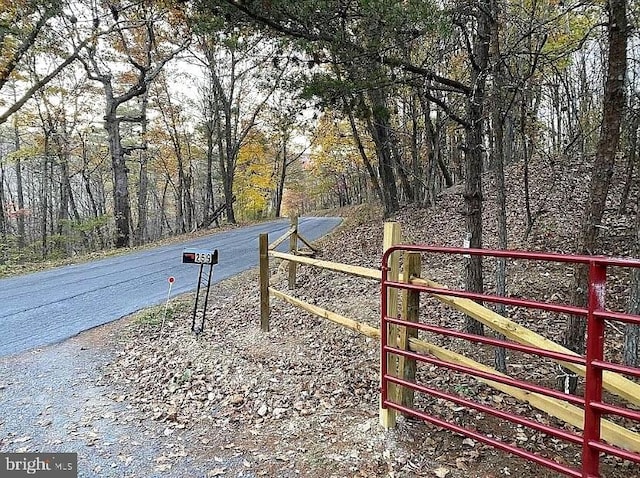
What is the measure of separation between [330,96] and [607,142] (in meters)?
3.22

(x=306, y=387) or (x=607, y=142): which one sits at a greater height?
(x=607, y=142)

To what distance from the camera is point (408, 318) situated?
3.21m

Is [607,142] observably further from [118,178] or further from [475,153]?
[118,178]

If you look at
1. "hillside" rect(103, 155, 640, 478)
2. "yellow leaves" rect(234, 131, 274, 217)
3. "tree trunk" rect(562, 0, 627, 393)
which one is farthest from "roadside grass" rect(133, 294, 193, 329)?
"yellow leaves" rect(234, 131, 274, 217)

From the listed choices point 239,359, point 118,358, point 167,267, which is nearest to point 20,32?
point 167,267

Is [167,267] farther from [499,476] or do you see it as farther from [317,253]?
[499,476]

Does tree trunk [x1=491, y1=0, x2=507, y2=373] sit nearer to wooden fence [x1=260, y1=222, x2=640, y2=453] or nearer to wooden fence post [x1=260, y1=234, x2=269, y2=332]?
wooden fence [x1=260, y1=222, x2=640, y2=453]

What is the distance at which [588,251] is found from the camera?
3.57 meters

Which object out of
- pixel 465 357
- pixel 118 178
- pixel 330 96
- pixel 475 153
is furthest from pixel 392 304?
pixel 118 178

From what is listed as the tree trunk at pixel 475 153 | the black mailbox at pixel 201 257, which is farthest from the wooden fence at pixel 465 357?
the black mailbox at pixel 201 257

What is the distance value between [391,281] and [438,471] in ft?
4.25

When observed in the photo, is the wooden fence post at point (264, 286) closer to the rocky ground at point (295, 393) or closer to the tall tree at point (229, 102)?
the rocky ground at point (295, 393)

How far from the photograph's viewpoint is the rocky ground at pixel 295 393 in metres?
3.12

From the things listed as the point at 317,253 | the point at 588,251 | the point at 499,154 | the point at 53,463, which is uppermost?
the point at 499,154
